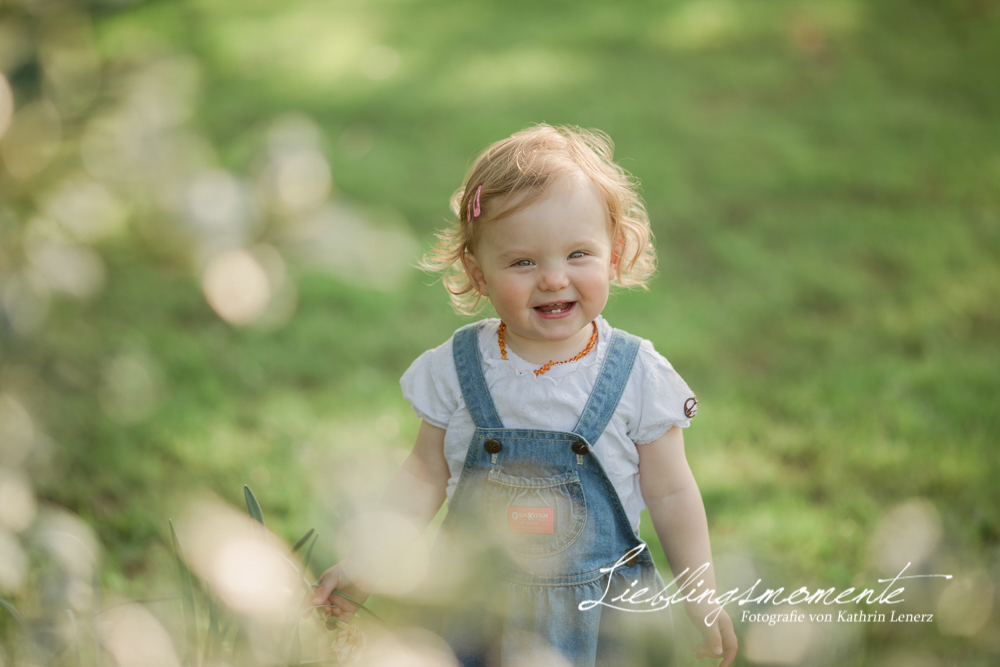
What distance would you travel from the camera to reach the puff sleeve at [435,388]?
1.56 metres

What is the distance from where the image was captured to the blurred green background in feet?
4.76

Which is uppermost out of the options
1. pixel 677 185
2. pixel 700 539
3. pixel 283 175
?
pixel 677 185

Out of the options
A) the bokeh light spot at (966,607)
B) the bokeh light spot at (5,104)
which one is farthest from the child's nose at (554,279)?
the bokeh light spot at (966,607)

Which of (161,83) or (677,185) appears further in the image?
(677,185)

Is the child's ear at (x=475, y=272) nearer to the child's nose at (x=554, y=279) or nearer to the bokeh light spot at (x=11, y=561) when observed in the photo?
the child's nose at (x=554, y=279)

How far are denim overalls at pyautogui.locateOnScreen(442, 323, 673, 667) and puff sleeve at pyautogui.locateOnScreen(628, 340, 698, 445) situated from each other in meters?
0.03

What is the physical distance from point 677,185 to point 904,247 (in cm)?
121

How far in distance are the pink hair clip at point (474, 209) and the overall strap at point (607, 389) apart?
13.6 inches

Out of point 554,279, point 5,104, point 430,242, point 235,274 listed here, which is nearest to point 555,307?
point 554,279

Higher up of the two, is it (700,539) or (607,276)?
(607,276)

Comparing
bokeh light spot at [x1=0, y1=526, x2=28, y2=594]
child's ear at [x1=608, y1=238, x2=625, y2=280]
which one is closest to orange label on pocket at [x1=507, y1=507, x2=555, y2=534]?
child's ear at [x1=608, y1=238, x2=625, y2=280]

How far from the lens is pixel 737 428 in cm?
278

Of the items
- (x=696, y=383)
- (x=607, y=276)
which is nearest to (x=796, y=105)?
(x=696, y=383)

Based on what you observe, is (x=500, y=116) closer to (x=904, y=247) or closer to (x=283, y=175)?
(x=904, y=247)
